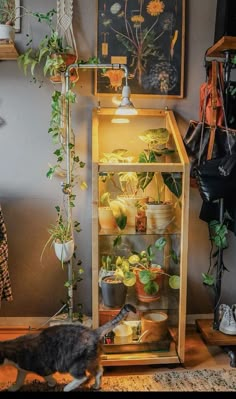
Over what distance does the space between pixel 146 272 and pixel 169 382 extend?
0.55 meters

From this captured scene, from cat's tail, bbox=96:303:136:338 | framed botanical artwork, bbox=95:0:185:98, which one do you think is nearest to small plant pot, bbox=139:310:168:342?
cat's tail, bbox=96:303:136:338

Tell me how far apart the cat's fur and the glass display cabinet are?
23cm

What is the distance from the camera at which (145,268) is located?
2273 mm

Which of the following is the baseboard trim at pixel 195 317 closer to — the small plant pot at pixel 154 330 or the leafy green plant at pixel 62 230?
the small plant pot at pixel 154 330

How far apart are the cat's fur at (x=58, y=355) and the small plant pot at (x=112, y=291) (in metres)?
0.26

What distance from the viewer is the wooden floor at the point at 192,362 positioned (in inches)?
81.8

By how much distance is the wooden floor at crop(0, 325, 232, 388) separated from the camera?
2.08m

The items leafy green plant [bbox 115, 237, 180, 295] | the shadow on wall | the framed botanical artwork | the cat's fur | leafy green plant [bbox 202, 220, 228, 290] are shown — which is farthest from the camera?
the shadow on wall

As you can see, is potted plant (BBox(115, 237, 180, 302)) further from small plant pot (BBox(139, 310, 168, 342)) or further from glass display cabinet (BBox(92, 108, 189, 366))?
small plant pot (BBox(139, 310, 168, 342))

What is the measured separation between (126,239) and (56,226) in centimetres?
50

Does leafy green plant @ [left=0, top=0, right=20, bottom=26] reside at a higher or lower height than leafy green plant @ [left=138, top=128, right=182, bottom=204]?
higher

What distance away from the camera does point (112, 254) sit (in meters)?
2.22

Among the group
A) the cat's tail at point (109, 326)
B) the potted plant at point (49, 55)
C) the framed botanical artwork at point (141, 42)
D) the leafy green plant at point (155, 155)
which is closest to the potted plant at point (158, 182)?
the leafy green plant at point (155, 155)

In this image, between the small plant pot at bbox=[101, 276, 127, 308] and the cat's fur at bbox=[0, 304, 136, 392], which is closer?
the cat's fur at bbox=[0, 304, 136, 392]
